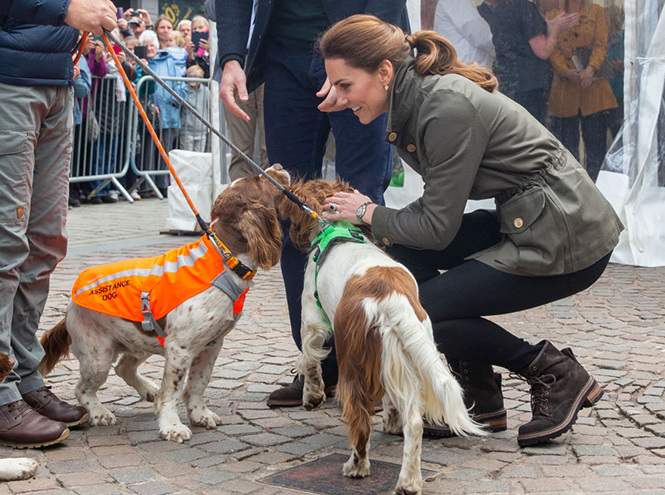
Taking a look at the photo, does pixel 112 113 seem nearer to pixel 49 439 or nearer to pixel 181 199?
pixel 181 199

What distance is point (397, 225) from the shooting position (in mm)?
3525

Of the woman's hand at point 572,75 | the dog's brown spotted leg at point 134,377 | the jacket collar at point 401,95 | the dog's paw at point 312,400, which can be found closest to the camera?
the jacket collar at point 401,95

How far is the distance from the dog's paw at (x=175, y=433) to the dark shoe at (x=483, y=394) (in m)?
1.03

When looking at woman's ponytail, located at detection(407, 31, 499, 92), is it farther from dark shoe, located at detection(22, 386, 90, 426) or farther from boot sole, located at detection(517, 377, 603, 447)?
dark shoe, located at detection(22, 386, 90, 426)

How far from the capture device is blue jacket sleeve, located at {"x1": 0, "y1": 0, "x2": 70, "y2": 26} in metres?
3.28

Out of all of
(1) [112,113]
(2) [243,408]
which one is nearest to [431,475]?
(2) [243,408]

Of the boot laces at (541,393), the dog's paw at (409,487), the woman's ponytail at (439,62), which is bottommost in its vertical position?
the dog's paw at (409,487)

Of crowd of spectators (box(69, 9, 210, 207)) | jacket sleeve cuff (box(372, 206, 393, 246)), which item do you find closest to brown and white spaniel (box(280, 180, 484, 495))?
jacket sleeve cuff (box(372, 206, 393, 246))

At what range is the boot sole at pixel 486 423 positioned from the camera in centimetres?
373

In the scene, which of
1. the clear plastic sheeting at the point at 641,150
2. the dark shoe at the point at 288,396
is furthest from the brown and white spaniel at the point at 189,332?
the clear plastic sheeting at the point at 641,150

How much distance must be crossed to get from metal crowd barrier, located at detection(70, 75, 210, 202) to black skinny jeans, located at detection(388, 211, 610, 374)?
27.8 feet

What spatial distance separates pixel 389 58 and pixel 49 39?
1.37m

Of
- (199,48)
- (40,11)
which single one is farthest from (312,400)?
(199,48)

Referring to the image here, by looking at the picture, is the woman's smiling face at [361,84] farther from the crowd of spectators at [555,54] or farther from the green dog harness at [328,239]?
the crowd of spectators at [555,54]
